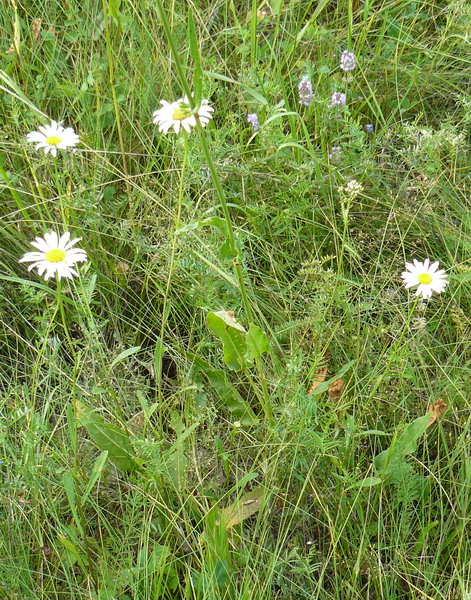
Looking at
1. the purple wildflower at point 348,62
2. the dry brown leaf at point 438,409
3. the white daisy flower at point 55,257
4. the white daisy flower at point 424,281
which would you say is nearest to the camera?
the white daisy flower at point 55,257

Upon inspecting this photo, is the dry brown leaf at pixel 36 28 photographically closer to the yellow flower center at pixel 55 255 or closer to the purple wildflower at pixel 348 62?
the purple wildflower at pixel 348 62

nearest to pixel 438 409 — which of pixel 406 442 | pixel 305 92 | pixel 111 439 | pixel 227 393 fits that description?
pixel 406 442

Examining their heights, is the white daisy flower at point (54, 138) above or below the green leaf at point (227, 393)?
above

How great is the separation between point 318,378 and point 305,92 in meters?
0.82

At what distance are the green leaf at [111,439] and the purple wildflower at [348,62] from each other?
1180mm

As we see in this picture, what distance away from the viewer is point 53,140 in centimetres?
153

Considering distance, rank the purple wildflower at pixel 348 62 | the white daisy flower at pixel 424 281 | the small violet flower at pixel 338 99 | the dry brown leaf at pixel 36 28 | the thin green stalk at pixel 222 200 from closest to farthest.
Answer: the thin green stalk at pixel 222 200, the white daisy flower at pixel 424 281, the small violet flower at pixel 338 99, the purple wildflower at pixel 348 62, the dry brown leaf at pixel 36 28

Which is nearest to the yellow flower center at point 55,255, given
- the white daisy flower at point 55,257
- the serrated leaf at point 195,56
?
the white daisy flower at point 55,257

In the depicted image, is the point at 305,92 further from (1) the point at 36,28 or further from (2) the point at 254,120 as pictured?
(1) the point at 36,28

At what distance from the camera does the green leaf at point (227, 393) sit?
150cm

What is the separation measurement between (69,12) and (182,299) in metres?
1.03

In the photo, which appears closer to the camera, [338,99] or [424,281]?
[424,281]

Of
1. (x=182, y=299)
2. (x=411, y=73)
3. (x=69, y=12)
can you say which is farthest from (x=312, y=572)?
(x=69, y=12)

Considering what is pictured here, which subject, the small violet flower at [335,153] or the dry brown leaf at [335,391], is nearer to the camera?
the dry brown leaf at [335,391]
